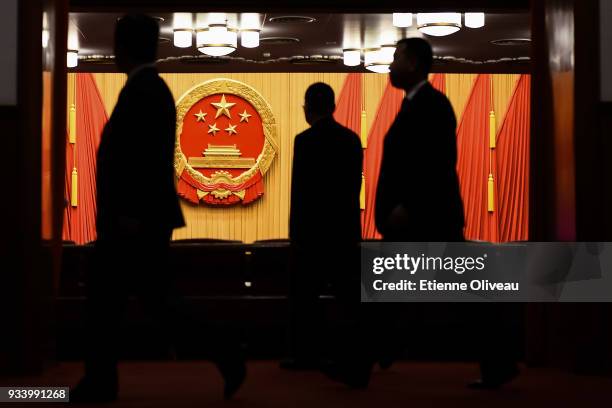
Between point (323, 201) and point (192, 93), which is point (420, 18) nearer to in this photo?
point (323, 201)

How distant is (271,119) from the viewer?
12.5 m

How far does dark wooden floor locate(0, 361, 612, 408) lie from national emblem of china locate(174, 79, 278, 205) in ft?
22.8

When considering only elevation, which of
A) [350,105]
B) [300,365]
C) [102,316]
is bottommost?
[300,365]

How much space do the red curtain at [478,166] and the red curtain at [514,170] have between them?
0.12m

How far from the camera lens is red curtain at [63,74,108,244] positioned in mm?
12320

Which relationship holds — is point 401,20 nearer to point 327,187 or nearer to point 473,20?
point 473,20

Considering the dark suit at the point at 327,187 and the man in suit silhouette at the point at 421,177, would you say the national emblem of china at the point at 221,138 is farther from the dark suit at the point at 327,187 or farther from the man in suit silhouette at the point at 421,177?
the man in suit silhouette at the point at 421,177

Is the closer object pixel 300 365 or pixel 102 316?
pixel 102 316

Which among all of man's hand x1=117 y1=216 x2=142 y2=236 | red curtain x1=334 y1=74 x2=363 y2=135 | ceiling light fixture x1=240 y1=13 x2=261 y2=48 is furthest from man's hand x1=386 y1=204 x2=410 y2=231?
red curtain x1=334 y1=74 x2=363 y2=135

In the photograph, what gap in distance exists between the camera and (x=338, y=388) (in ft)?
14.3

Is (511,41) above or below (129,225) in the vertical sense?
above

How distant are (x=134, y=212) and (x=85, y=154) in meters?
8.95

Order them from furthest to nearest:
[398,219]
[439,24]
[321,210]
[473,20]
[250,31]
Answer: [250,31], [473,20], [439,24], [321,210], [398,219]

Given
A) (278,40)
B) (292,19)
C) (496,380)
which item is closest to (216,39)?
(292,19)
